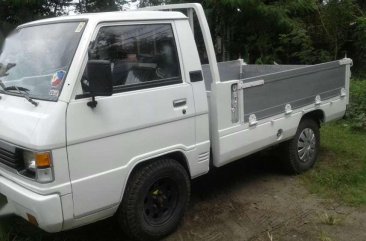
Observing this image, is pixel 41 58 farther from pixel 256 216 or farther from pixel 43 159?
pixel 256 216

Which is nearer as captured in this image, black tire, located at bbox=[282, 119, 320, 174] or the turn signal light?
the turn signal light

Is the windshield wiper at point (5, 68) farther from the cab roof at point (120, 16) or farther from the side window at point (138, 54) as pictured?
the side window at point (138, 54)

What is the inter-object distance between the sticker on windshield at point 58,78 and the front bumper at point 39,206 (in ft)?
2.63

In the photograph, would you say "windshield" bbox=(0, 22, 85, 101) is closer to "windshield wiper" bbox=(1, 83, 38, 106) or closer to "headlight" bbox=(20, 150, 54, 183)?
"windshield wiper" bbox=(1, 83, 38, 106)

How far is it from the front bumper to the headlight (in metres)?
0.12

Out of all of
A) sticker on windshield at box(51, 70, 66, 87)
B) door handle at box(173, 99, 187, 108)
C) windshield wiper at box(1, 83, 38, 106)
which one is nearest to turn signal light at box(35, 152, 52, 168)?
windshield wiper at box(1, 83, 38, 106)

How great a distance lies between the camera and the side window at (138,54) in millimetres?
3498

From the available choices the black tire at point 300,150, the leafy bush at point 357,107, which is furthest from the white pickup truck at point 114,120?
the leafy bush at point 357,107

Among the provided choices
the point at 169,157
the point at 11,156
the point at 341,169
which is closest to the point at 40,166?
the point at 11,156

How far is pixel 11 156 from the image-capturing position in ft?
10.9

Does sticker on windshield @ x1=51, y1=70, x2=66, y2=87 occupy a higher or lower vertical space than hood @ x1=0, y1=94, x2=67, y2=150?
higher

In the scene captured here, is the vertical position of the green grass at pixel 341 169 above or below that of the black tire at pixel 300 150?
below

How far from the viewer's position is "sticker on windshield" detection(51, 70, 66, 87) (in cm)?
325

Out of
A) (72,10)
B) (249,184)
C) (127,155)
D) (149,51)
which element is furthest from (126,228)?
(72,10)
